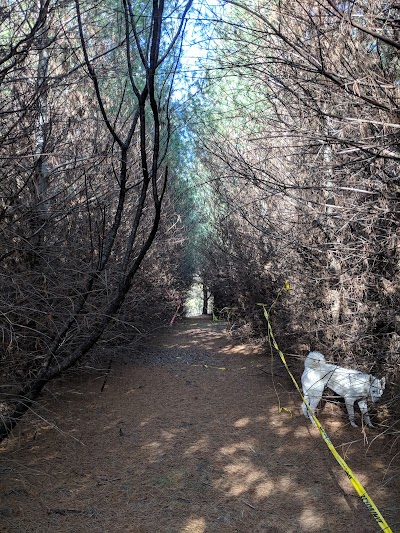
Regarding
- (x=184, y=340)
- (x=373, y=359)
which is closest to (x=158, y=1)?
(x=373, y=359)

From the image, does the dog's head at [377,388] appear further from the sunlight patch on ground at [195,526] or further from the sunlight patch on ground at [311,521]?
the sunlight patch on ground at [195,526]

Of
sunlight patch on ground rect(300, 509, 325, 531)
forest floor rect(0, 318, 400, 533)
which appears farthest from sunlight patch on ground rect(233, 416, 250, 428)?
sunlight patch on ground rect(300, 509, 325, 531)

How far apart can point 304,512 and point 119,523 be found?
167 cm

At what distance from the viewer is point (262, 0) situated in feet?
17.8

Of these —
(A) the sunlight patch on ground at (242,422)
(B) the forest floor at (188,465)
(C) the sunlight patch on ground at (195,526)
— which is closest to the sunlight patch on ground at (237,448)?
(B) the forest floor at (188,465)

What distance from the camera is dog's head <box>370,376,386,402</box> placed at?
5305mm

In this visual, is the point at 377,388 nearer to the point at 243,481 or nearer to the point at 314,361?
the point at 314,361

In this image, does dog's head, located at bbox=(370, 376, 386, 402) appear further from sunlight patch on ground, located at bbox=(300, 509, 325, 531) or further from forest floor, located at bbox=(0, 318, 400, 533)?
sunlight patch on ground, located at bbox=(300, 509, 325, 531)

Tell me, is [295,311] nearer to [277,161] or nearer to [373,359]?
[373,359]

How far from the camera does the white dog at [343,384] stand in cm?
550

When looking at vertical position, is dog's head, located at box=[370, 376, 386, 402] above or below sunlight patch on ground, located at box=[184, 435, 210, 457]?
above

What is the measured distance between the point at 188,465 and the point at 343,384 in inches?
85.6

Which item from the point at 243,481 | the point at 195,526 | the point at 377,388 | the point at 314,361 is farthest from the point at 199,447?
the point at 377,388

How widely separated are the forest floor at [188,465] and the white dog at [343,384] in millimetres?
346
